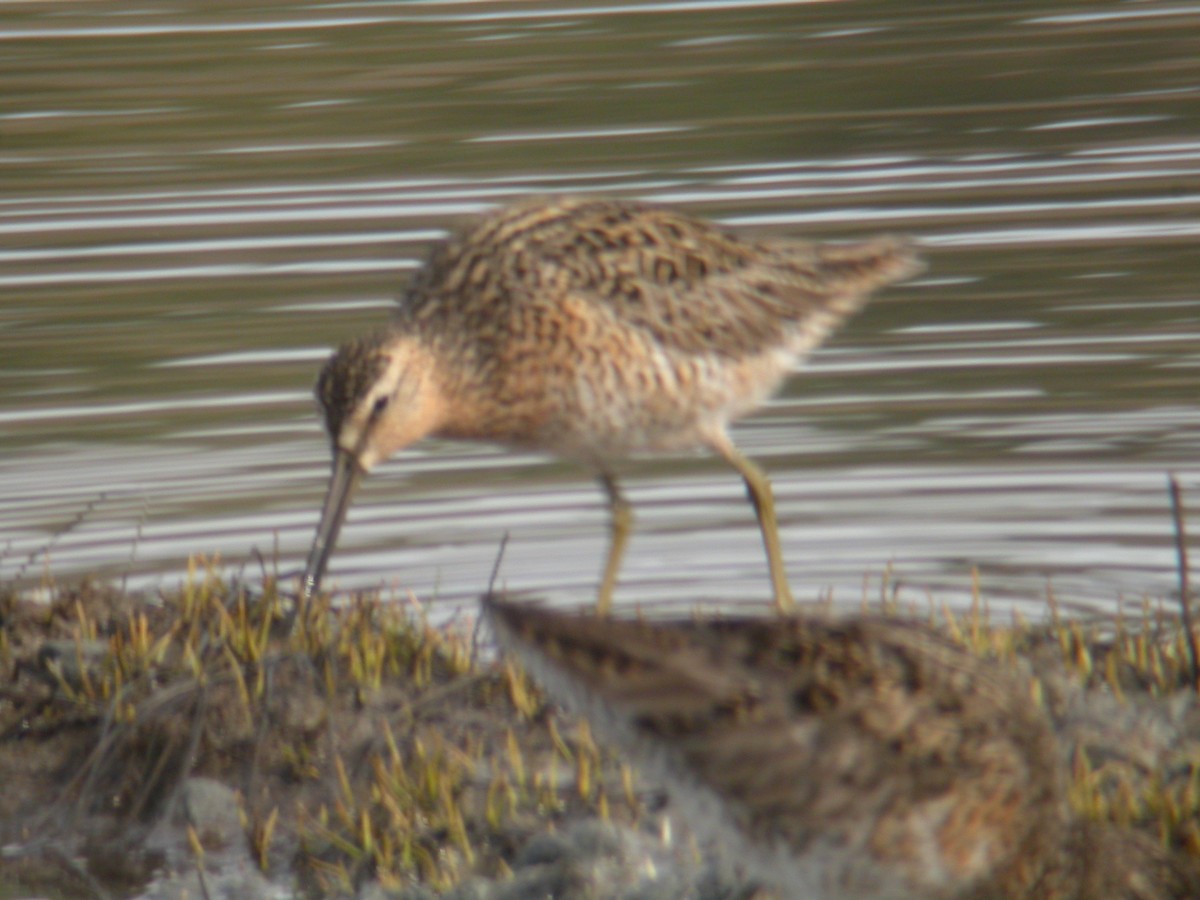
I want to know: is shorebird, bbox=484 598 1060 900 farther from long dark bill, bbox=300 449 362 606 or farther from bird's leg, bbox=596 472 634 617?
bird's leg, bbox=596 472 634 617

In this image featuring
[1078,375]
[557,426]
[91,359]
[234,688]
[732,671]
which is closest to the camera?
[732,671]

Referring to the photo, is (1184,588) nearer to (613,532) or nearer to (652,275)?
(652,275)

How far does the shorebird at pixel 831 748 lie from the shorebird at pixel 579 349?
2617 mm

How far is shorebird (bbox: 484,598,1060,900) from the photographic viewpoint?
441cm

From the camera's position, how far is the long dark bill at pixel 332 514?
23.4 feet

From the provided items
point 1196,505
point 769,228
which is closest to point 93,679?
point 1196,505

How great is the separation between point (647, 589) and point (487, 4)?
11064 mm

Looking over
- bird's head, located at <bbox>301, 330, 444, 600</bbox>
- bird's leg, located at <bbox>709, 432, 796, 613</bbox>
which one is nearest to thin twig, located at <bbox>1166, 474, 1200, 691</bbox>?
bird's leg, located at <bbox>709, 432, 796, 613</bbox>

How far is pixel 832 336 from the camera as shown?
1101 cm

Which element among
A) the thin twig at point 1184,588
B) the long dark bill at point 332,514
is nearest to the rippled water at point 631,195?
the long dark bill at point 332,514

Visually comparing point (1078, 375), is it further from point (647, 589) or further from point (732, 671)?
point (732, 671)

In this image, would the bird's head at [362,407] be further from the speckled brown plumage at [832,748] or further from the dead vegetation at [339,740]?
the speckled brown plumage at [832,748]

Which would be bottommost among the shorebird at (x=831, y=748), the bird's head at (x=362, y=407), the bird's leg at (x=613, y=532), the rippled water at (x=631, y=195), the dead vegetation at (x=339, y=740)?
the rippled water at (x=631, y=195)

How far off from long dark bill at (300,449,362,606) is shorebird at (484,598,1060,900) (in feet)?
8.40
